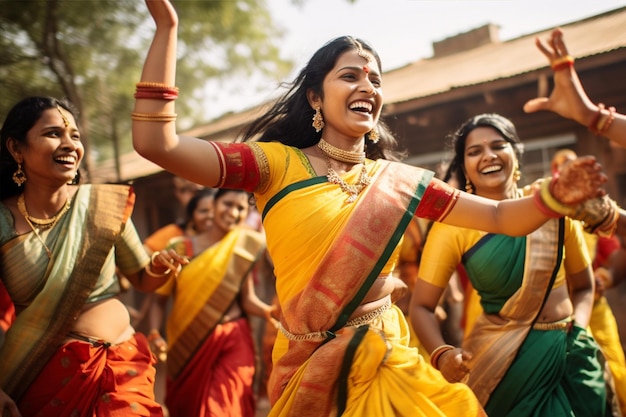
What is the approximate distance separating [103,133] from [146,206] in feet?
9.78

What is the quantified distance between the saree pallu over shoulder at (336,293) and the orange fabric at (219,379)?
2.13 m

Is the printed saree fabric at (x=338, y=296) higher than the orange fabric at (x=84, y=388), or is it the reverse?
the printed saree fabric at (x=338, y=296)

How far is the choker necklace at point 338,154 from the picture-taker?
2959 mm

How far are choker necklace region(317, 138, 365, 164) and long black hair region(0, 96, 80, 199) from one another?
1459mm

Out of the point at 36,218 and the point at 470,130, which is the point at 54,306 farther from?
the point at 470,130

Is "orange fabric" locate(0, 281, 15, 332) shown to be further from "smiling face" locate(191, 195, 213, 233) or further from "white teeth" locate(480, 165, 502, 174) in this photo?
"white teeth" locate(480, 165, 502, 174)

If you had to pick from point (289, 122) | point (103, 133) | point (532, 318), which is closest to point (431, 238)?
point (532, 318)

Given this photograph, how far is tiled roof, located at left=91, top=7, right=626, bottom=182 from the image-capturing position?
8.28 meters

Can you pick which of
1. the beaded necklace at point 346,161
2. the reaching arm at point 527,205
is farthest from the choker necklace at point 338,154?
the reaching arm at point 527,205

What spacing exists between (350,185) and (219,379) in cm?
260

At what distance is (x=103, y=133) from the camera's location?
15156mm

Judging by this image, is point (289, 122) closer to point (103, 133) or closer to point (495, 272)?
point (495, 272)

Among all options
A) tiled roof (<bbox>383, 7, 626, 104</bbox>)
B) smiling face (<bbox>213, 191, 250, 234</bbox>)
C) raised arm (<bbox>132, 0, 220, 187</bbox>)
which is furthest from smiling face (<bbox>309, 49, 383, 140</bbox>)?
tiled roof (<bbox>383, 7, 626, 104</bbox>)

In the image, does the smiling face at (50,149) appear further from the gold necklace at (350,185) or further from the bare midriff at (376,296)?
the bare midriff at (376,296)
